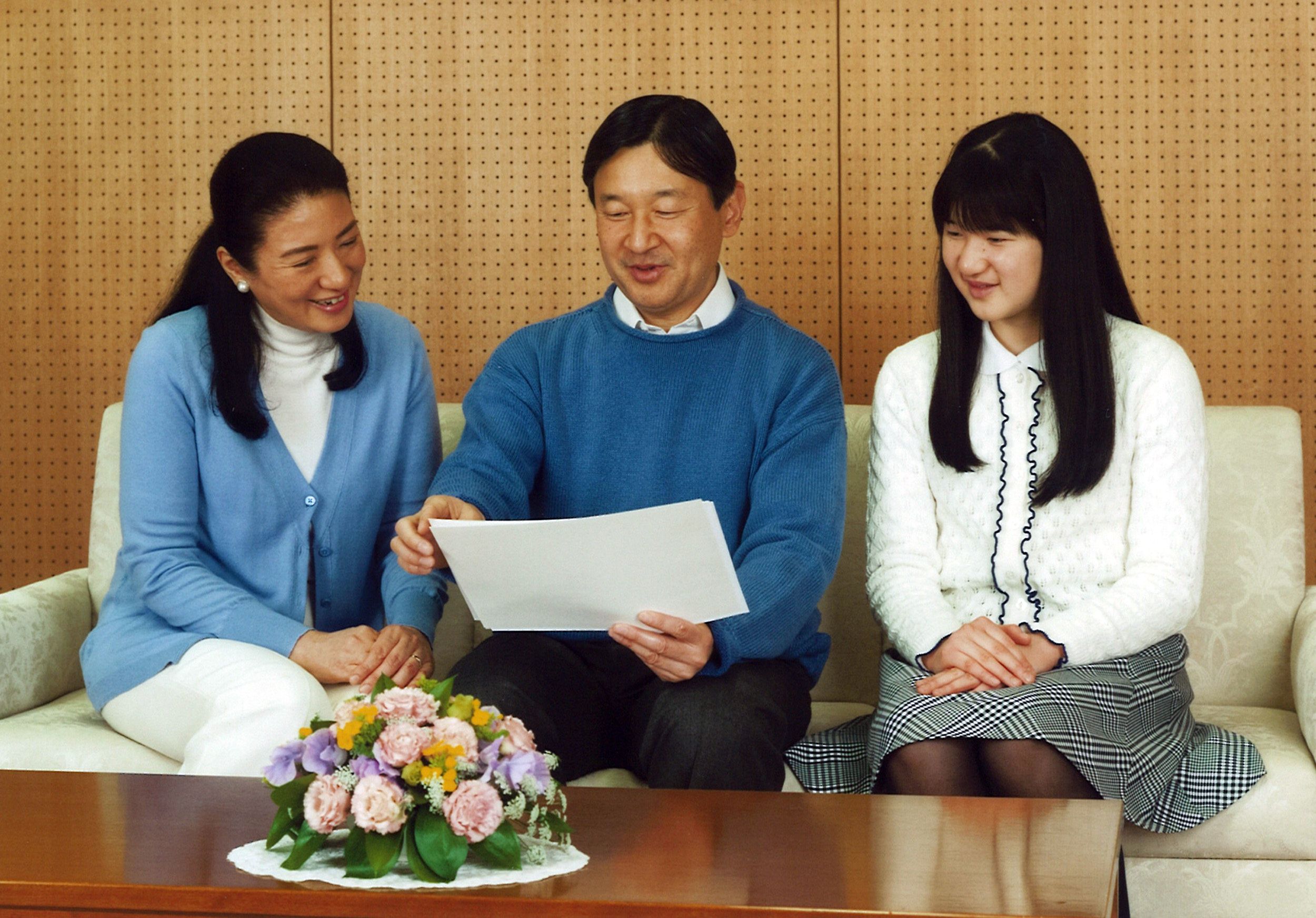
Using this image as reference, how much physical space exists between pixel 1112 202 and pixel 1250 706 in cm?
132

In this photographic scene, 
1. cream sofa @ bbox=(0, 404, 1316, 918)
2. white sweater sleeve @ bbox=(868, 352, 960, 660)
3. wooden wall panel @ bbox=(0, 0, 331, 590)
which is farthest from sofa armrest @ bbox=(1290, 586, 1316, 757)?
wooden wall panel @ bbox=(0, 0, 331, 590)

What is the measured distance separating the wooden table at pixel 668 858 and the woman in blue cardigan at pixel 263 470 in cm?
51

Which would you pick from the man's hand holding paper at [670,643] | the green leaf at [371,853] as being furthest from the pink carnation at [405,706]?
the man's hand holding paper at [670,643]

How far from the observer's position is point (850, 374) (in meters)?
3.32

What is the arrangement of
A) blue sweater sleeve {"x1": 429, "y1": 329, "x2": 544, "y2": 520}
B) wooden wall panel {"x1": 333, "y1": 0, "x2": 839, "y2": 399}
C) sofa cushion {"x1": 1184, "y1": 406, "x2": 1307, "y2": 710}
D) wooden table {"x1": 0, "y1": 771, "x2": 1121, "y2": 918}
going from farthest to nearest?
wooden wall panel {"x1": 333, "y1": 0, "x2": 839, "y2": 399} → sofa cushion {"x1": 1184, "y1": 406, "x2": 1307, "y2": 710} → blue sweater sleeve {"x1": 429, "y1": 329, "x2": 544, "y2": 520} → wooden table {"x1": 0, "y1": 771, "x2": 1121, "y2": 918}

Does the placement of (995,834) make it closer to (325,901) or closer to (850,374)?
(325,901)

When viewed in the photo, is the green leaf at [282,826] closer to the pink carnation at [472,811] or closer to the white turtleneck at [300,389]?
the pink carnation at [472,811]

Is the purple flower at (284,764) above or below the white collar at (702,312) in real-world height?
below

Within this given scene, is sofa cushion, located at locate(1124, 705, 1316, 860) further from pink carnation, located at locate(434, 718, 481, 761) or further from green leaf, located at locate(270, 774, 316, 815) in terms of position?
green leaf, located at locate(270, 774, 316, 815)

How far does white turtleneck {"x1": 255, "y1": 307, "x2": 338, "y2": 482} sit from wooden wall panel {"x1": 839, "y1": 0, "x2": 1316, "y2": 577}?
1.46 m

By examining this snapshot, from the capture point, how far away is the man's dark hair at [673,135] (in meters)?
2.17

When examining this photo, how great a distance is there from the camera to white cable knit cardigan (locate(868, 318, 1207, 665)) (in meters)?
2.05

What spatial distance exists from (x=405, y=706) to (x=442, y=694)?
7 cm

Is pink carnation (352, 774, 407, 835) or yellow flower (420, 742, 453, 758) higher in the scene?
yellow flower (420, 742, 453, 758)
